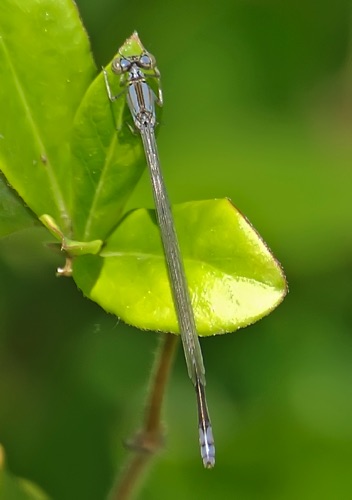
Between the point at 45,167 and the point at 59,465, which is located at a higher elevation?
the point at 45,167

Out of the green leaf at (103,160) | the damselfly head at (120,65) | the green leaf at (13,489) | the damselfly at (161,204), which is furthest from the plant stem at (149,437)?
the damselfly head at (120,65)

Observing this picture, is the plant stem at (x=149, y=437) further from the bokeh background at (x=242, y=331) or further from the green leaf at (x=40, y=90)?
the bokeh background at (x=242, y=331)

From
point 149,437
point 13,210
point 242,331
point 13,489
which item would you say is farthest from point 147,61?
point 242,331

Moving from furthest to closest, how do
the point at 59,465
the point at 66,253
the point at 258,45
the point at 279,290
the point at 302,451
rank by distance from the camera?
the point at 258,45 → the point at 59,465 → the point at 302,451 → the point at 66,253 → the point at 279,290

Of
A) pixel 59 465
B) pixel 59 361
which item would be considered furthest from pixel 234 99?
pixel 59 465

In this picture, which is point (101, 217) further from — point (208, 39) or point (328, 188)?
point (208, 39)

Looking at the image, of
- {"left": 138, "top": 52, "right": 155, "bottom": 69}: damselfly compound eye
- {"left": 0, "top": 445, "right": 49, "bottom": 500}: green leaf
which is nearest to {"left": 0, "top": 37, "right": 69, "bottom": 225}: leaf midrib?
{"left": 138, "top": 52, "right": 155, "bottom": 69}: damselfly compound eye
